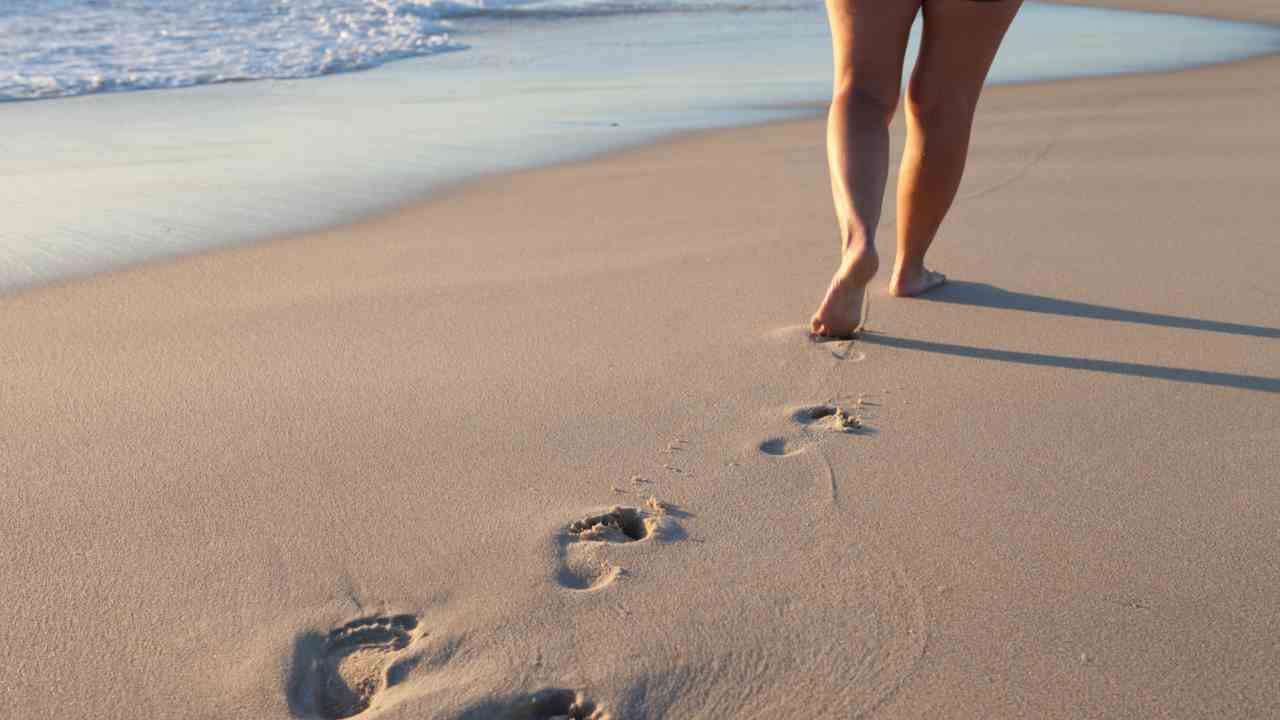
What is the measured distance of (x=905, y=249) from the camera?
2.63m

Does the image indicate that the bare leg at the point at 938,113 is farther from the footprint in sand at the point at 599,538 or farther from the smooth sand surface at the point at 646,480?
the footprint in sand at the point at 599,538

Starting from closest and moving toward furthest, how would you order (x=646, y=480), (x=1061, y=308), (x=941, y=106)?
(x=646, y=480), (x=941, y=106), (x=1061, y=308)

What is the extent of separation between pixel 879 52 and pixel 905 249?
51 cm

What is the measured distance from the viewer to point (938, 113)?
8.07 ft

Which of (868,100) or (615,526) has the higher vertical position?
(868,100)

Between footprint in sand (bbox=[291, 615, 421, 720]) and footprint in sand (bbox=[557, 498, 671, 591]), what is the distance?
0.23 metres

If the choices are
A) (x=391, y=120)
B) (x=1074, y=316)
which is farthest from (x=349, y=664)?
(x=391, y=120)

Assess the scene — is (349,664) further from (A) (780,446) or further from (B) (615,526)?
(A) (780,446)

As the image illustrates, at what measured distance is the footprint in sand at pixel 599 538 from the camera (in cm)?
158

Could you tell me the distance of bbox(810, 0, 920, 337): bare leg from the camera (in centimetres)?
225

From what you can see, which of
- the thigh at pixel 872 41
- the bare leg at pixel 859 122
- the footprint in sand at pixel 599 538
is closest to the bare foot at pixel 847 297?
the bare leg at pixel 859 122

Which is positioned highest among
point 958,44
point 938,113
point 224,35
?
point 958,44

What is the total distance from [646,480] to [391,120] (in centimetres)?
→ 338

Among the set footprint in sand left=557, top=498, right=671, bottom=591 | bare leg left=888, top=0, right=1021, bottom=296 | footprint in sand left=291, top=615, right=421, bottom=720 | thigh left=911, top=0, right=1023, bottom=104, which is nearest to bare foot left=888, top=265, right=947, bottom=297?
bare leg left=888, top=0, right=1021, bottom=296
